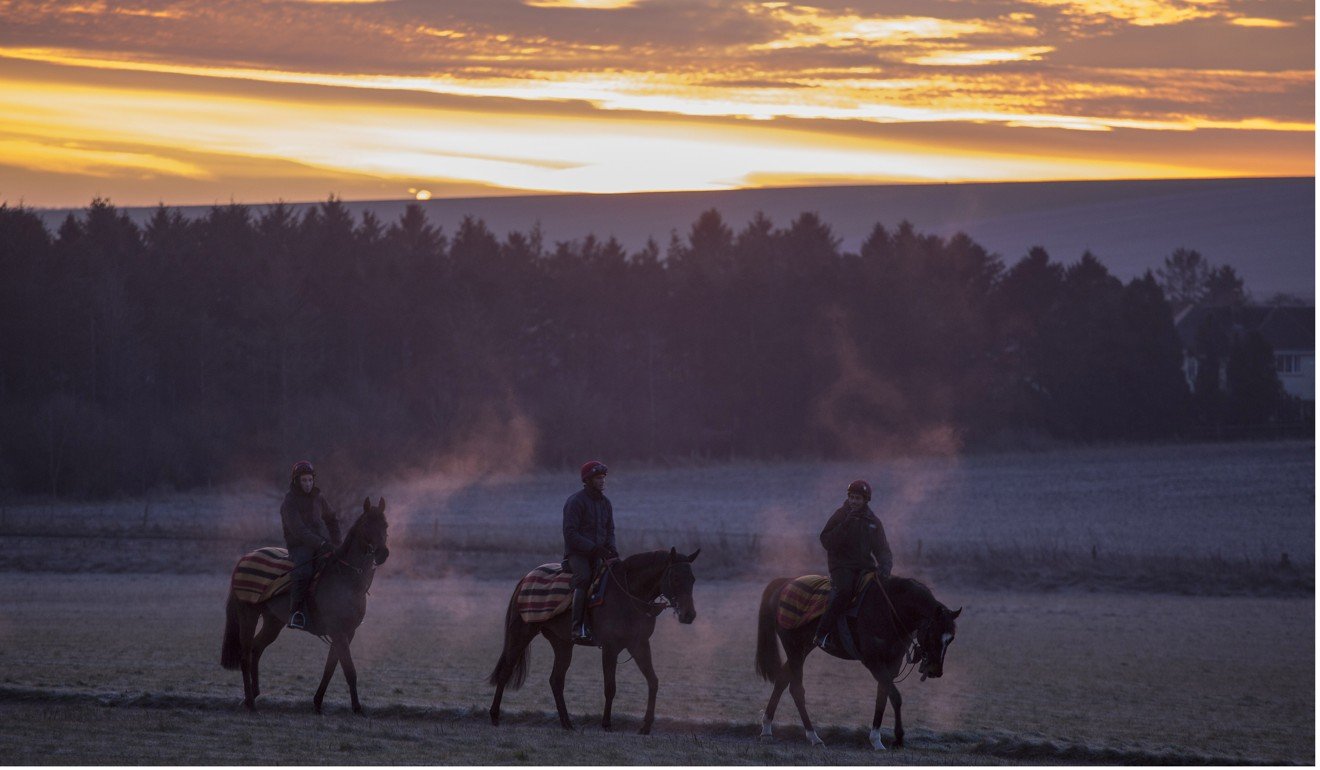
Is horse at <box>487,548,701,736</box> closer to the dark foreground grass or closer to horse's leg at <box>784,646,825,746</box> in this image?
the dark foreground grass

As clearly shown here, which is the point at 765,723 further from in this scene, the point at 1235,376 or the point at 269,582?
the point at 1235,376

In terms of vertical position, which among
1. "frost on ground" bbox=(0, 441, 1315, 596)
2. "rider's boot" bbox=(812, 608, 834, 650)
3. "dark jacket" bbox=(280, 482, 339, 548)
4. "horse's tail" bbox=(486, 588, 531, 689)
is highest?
"dark jacket" bbox=(280, 482, 339, 548)

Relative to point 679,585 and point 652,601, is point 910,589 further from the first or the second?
point 652,601

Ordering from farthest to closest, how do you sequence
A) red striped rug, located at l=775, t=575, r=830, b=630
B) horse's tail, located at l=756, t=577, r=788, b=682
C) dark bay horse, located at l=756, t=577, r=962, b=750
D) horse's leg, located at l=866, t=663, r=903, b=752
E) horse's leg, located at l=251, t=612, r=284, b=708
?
horse's leg, located at l=251, t=612, r=284, b=708, horse's tail, located at l=756, t=577, r=788, b=682, red striped rug, located at l=775, t=575, r=830, b=630, dark bay horse, located at l=756, t=577, r=962, b=750, horse's leg, located at l=866, t=663, r=903, b=752

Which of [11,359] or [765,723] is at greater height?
[11,359]

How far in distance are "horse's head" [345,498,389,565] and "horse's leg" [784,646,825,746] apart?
169 inches

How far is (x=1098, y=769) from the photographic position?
1366cm

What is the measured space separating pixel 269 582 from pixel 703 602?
19300 millimetres

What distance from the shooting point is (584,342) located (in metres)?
75.6

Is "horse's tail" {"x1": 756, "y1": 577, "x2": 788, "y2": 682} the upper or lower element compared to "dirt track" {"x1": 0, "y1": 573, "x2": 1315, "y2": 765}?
upper

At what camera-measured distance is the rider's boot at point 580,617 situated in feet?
46.7

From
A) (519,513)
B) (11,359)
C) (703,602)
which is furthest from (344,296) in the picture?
(703,602)

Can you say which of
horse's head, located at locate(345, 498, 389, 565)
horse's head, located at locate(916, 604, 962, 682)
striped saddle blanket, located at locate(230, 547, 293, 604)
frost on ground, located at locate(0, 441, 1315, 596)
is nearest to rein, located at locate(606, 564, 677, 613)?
horse's head, located at locate(345, 498, 389, 565)

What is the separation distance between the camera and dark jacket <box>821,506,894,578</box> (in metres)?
14.3
